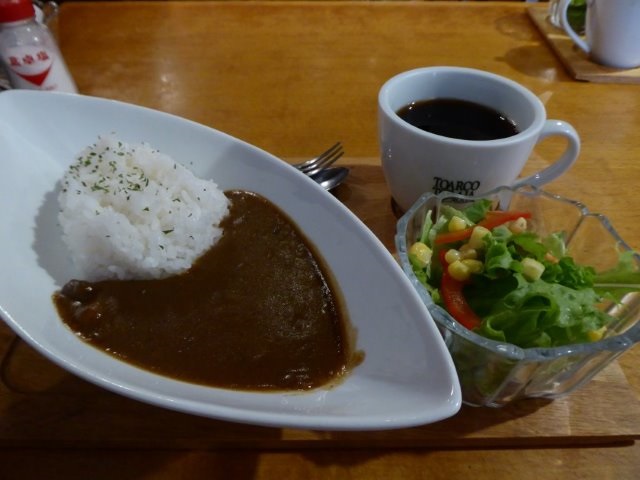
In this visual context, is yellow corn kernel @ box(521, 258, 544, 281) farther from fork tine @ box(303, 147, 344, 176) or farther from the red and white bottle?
the red and white bottle

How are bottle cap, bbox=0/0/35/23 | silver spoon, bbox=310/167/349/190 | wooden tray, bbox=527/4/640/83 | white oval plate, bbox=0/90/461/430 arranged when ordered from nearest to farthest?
white oval plate, bbox=0/90/461/430 < silver spoon, bbox=310/167/349/190 < bottle cap, bbox=0/0/35/23 < wooden tray, bbox=527/4/640/83

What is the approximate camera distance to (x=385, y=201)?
1.44 meters

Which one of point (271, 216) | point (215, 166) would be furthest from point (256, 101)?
point (271, 216)

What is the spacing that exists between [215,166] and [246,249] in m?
0.31

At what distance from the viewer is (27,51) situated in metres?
1.69

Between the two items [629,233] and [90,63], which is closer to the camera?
[629,233]

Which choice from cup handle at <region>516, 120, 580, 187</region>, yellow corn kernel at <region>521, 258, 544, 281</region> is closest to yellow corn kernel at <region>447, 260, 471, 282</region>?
yellow corn kernel at <region>521, 258, 544, 281</region>

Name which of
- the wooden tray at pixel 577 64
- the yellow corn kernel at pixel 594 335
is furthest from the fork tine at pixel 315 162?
the wooden tray at pixel 577 64

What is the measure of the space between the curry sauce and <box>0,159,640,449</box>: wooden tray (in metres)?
0.13

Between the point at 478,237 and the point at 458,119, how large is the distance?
45 centimetres

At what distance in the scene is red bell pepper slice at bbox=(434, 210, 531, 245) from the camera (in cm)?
108

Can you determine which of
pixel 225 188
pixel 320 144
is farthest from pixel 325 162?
pixel 225 188

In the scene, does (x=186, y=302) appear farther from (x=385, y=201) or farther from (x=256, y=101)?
(x=256, y=101)

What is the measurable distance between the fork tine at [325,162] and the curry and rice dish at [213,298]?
26 cm
